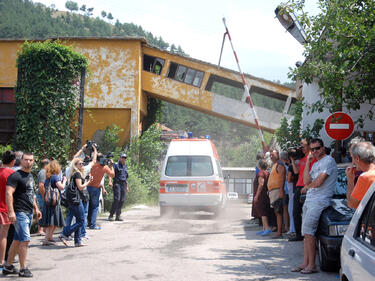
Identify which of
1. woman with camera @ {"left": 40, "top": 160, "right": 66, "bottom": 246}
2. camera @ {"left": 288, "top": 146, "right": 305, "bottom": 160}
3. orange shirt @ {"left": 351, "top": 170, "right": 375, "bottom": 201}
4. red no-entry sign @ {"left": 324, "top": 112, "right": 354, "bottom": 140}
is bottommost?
woman with camera @ {"left": 40, "top": 160, "right": 66, "bottom": 246}

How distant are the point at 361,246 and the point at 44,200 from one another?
278 inches

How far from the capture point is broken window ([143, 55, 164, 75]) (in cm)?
2622

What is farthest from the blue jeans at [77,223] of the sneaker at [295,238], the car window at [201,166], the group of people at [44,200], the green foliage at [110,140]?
the green foliage at [110,140]

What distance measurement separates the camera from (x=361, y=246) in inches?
136

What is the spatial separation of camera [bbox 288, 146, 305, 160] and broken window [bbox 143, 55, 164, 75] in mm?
16431

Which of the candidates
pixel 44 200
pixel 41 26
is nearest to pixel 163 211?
pixel 44 200

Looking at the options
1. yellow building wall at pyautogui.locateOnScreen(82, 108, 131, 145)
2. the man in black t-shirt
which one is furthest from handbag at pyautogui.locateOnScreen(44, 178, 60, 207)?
yellow building wall at pyautogui.locateOnScreen(82, 108, 131, 145)

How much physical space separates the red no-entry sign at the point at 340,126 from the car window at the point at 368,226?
7200 millimetres

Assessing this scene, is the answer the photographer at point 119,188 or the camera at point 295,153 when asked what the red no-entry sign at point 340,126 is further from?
the photographer at point 119,188

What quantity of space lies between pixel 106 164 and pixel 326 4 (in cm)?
638

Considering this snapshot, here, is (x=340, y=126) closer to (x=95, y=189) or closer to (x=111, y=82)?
(x=95, y=189)

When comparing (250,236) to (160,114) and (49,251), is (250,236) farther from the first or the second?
(160,114)

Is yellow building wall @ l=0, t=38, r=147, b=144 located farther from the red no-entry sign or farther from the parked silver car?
the parked silver car

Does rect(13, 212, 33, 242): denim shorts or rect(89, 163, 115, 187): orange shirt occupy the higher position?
rect(89, 163, 115, 187): orange shirt
